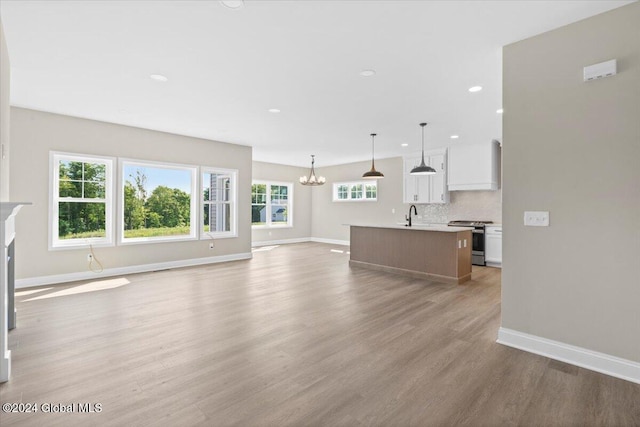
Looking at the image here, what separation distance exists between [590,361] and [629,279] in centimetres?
71

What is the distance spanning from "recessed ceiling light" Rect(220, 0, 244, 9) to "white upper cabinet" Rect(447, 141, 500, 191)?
20.7 ft

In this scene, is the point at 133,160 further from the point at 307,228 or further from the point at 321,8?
the point at 307,228

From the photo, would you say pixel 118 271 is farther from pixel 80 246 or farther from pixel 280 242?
pixel 280 242

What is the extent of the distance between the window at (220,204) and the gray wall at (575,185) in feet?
19.2

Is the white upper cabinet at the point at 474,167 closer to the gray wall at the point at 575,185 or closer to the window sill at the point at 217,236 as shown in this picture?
the gray wall at the point at 575,185

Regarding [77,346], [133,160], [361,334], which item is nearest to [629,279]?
[361,334]

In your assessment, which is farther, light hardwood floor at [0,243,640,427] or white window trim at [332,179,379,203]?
white window trim at [332,179,379,203]

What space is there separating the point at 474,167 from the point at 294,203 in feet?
19.2

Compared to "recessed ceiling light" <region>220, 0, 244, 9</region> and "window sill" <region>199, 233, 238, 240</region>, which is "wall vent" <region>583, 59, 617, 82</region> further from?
"window sill" <region>199, 233, 238, 240</region>

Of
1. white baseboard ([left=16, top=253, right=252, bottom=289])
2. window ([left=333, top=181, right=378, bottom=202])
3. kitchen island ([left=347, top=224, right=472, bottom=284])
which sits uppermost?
window ([left=333, top=181, right=378, bottom=202])

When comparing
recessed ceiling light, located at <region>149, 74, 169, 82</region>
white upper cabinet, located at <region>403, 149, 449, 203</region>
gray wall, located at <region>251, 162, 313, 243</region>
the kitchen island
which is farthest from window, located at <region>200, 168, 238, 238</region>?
white upper cabinet, located at <region>403, 149, 449, 203</region>

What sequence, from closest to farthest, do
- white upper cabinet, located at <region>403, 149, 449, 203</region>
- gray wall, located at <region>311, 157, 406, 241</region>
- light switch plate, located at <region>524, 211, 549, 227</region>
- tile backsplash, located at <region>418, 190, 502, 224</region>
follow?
light switch plate, located at <region>524, 211, 549, 227</region>
tile backsplash, located at <region>418, 190, 502, 224</region>
white upper cabinet, located at <region>403, 149, 449, 203</region>
gray wall, located at <region>311, 157, 406, 241</region>

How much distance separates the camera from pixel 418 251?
5.56 metres

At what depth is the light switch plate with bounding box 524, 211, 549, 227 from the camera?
8.75ft
